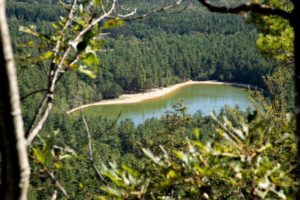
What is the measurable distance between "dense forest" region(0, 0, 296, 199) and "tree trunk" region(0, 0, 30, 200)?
41cm

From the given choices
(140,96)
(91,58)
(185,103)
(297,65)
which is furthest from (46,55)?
(140,96)

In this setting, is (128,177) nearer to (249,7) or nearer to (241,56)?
(249,7)

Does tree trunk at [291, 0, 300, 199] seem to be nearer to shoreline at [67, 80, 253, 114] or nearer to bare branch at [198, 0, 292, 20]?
bare branch at [198, 0, 292, 20]

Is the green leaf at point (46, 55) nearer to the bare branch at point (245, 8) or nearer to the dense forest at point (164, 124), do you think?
the dense forest at point (164, 124)

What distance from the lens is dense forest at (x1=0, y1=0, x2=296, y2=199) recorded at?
168 cm

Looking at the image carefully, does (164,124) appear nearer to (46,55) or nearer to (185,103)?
(46,55)

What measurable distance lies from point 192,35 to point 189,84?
19.3 meters

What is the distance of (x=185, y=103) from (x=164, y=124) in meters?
40.6

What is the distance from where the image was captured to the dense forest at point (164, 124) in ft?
5.51

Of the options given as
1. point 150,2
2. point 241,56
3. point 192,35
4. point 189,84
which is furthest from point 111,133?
point 150,2

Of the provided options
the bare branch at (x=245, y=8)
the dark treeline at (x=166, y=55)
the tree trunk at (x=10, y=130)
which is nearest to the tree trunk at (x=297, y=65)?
the bare branch at (x=245, y=8)

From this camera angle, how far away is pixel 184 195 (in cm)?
184

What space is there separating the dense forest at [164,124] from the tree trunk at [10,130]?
41 cm

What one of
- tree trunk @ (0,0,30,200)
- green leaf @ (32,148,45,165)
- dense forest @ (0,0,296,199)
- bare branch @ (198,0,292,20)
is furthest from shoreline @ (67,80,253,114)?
tree trunk @ (0,0,30,200)
